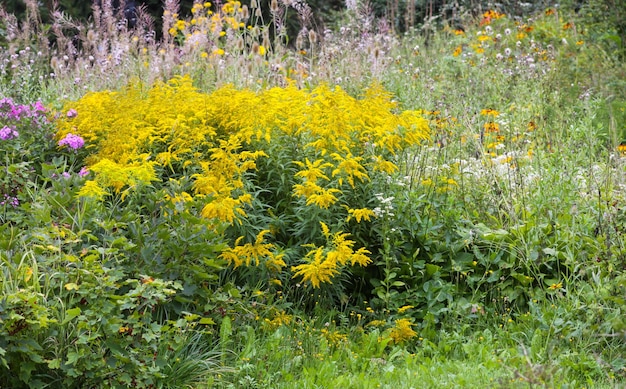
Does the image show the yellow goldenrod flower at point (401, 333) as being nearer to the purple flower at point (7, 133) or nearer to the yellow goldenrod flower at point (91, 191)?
the yellow goldenrod flower at point (91, 191)

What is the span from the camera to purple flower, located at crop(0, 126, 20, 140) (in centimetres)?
587

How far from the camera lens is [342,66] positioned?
928 centimetres

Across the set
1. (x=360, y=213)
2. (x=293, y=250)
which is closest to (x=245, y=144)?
(x=293, y=250)

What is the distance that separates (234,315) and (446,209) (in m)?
1.90

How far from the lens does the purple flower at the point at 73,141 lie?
5.89 m

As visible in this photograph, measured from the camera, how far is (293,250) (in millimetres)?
5094

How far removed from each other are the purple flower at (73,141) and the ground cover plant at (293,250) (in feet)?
0.04

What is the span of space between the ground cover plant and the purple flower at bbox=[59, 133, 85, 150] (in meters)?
0.01

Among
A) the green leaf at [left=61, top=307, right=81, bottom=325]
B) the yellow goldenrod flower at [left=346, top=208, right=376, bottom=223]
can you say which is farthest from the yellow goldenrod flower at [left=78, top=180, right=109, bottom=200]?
the yellow goldenrod flower at [left=346, top=208, right=376, bottom=223]

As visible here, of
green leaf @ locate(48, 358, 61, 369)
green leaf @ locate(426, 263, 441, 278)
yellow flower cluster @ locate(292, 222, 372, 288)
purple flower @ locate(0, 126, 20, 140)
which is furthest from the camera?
purple flower @ locate(0, 126, 20, 140)

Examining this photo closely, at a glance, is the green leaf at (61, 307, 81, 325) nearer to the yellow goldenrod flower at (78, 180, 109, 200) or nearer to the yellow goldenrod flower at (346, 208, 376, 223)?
the yellow goldenrod flower at (78, 180, 109, 200)

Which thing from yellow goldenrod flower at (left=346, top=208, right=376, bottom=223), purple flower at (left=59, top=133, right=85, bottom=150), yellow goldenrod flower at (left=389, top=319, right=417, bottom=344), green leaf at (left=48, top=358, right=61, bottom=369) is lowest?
yellow goldenrod flower at (left=389, top=319, right=417, bottom=344)

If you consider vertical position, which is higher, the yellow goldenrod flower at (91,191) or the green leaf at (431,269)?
the yellow goldenrod flower at (91,191)

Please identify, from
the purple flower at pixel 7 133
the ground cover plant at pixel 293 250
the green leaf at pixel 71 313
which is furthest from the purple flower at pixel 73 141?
the green leaf at pixel 71 313
